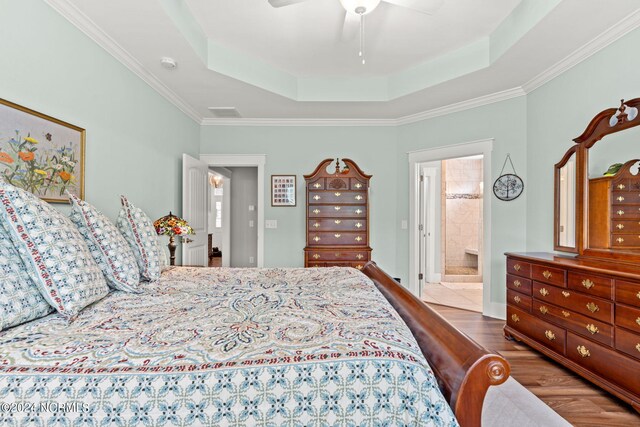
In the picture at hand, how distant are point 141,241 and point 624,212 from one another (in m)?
3.25

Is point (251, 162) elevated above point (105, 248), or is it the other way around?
point (251, 162)

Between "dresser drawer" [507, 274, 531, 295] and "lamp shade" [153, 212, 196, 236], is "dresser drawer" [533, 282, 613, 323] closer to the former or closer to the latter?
"dresser drawer" [507, 274, 531, 295]

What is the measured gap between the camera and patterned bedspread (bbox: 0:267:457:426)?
779 millimetres

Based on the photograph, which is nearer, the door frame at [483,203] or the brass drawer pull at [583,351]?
the brass drawer pull at [583,351]

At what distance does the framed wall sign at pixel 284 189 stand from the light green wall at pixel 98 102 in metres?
1.28

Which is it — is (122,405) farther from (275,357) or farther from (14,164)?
(14,164)

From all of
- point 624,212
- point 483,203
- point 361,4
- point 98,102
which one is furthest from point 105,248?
point 483,203

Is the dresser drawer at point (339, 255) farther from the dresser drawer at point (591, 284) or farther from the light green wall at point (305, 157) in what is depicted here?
the dresser drawer at point (591, 284)

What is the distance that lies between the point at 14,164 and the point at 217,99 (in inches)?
90.2

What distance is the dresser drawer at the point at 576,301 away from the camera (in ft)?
6.52

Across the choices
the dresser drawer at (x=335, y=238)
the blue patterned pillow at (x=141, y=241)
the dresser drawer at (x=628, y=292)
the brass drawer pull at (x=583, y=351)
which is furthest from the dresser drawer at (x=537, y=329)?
the blue patterned pillow at (x=141, y=241)

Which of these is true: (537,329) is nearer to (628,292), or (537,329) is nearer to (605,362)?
(605,362)

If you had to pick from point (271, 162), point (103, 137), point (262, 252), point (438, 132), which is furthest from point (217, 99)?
point (438, 132)

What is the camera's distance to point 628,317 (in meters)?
1.84
